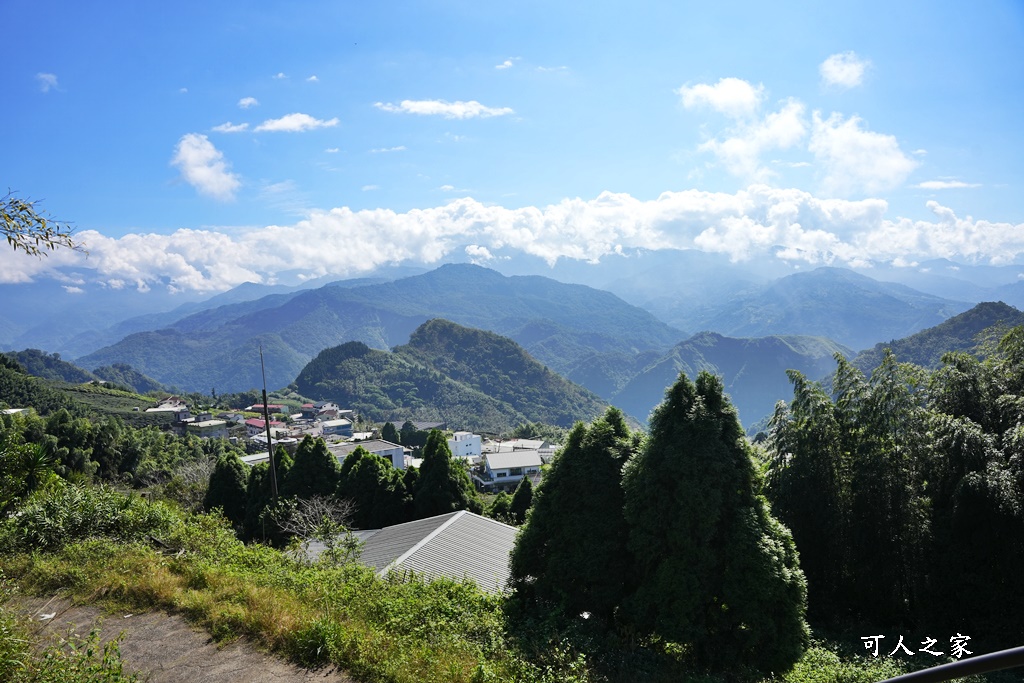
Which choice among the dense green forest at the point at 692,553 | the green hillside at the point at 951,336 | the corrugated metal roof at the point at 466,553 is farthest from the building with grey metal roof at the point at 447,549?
the green hillside at the point at 951,336

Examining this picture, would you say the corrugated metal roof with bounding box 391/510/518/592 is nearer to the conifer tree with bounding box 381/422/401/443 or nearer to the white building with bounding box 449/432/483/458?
the conifer tree with bounding box 381/422/401/443

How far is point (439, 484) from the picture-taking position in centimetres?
1845

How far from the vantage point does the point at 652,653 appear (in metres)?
6.28

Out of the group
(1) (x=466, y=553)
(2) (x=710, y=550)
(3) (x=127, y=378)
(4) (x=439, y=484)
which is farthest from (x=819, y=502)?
(3) (x=127, y=378)

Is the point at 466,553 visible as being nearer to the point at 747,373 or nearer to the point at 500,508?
the point at 500,508

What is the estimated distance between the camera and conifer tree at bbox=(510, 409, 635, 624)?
7.22 m

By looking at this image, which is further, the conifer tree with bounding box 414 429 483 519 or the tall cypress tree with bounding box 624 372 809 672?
the conifer tree with bounding box 414 429 483 519

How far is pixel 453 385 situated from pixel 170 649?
119m

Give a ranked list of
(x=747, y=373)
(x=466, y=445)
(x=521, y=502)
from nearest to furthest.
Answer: (x=521, y=502) → (x=466, y=445) → (x=747, y=373)

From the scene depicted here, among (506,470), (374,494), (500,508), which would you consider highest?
(374,494)

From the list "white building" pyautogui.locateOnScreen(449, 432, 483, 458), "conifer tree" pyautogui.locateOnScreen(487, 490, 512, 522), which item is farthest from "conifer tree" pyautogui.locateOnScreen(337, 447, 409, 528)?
"white building" pyautogui.locateOnScreen(449, 432, 483, 458)

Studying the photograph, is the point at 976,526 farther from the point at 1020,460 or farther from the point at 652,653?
the point at 652,653

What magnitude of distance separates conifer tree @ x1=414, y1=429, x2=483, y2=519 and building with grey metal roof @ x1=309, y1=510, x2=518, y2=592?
2645 millimetres

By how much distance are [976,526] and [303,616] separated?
9.58 metres
